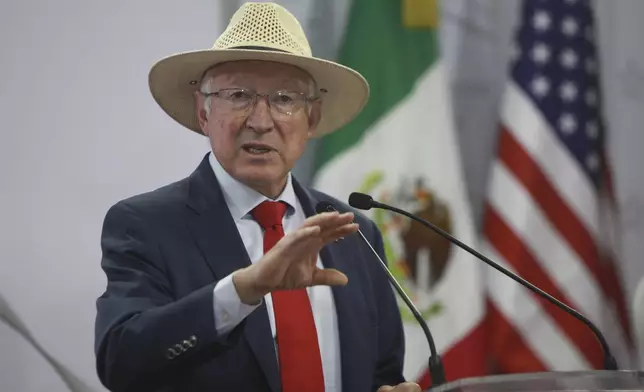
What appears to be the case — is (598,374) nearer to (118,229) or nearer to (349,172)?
(118,229)

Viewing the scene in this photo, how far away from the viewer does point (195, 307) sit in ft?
4.51

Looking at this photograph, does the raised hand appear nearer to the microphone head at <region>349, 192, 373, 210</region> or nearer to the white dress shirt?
the microphone head at <region>349, 192, 373, 210</region>

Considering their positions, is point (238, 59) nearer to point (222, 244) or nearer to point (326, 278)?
point (222, 244)

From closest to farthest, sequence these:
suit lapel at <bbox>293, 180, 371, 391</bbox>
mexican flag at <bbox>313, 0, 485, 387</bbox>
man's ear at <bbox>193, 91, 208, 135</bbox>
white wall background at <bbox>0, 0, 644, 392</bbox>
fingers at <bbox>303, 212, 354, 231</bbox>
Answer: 1. fingers at <bbox>303, 212, 354, 231</bbox>
2. suit lapel at <bbox>293, 180, 371, 391</bbox>
3. man's ear at <bbox>193, 91, 208, 135</bbox>
4. white wall background at <bbox>0, 0, 644, 392</bbox>
5. mexican flag at <bbox>313, 0, 485, 387</bbox>

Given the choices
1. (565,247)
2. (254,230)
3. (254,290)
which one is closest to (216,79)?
(254,230)

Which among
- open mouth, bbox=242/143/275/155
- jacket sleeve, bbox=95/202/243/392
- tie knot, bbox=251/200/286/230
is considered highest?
open mouth, bbox=242/143/275/155

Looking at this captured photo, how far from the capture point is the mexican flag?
2.72m

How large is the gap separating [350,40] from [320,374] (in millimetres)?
1393


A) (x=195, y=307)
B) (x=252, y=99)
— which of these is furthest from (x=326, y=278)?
(x=252, y=99)

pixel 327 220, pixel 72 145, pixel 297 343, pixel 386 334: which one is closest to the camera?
pixel 327 220

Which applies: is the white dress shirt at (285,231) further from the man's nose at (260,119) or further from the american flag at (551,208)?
the american flag at (551,208)

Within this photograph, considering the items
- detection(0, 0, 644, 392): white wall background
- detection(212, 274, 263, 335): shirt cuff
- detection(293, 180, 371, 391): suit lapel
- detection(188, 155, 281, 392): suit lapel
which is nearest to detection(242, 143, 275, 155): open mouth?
detection(188, 155, 281, 392): suit lapel

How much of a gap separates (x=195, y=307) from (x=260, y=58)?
54 centimetres

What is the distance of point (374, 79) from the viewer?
2.74m
